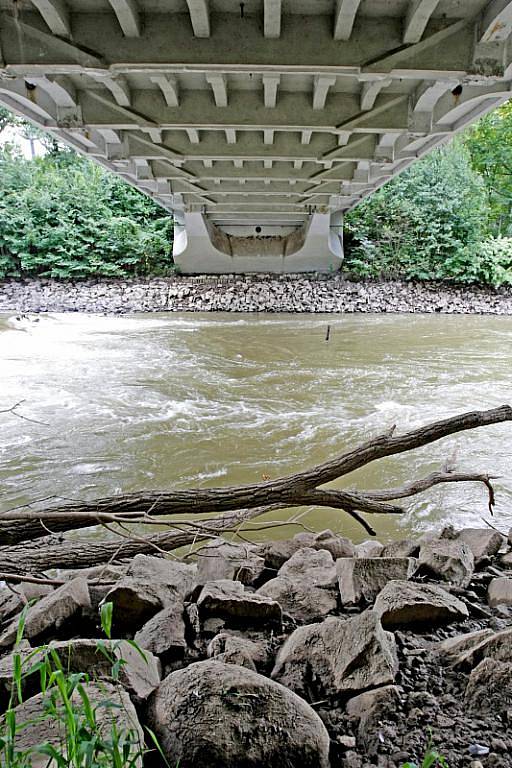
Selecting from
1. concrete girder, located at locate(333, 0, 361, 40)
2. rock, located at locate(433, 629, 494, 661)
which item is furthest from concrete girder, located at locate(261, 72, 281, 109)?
rock, located at locate(433, 629, 494, 661)

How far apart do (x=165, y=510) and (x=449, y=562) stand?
1510mm

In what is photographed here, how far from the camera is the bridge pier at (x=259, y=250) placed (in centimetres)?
2125

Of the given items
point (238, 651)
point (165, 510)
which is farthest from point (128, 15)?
point (238, 651)

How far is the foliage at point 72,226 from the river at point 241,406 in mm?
8556

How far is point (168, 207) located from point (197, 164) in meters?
7.06

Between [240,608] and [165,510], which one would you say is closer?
[240,608]

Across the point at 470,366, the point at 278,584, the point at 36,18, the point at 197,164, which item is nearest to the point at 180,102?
the point at 36,18

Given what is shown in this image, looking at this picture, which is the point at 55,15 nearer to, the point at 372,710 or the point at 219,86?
the point at 219,86

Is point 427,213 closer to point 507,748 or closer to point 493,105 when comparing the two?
point 493,105

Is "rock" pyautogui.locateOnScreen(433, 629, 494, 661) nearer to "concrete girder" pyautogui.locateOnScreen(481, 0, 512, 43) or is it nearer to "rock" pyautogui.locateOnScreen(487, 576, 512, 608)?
"rock" pyautogui.locateOnScreen(487, 576, 512, 608)

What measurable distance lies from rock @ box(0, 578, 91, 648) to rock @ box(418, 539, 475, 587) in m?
1.74

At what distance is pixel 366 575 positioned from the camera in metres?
2.63

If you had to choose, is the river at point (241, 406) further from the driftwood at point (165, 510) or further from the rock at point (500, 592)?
the rock at point (500, 592)

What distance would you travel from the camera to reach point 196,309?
65.0 ft
